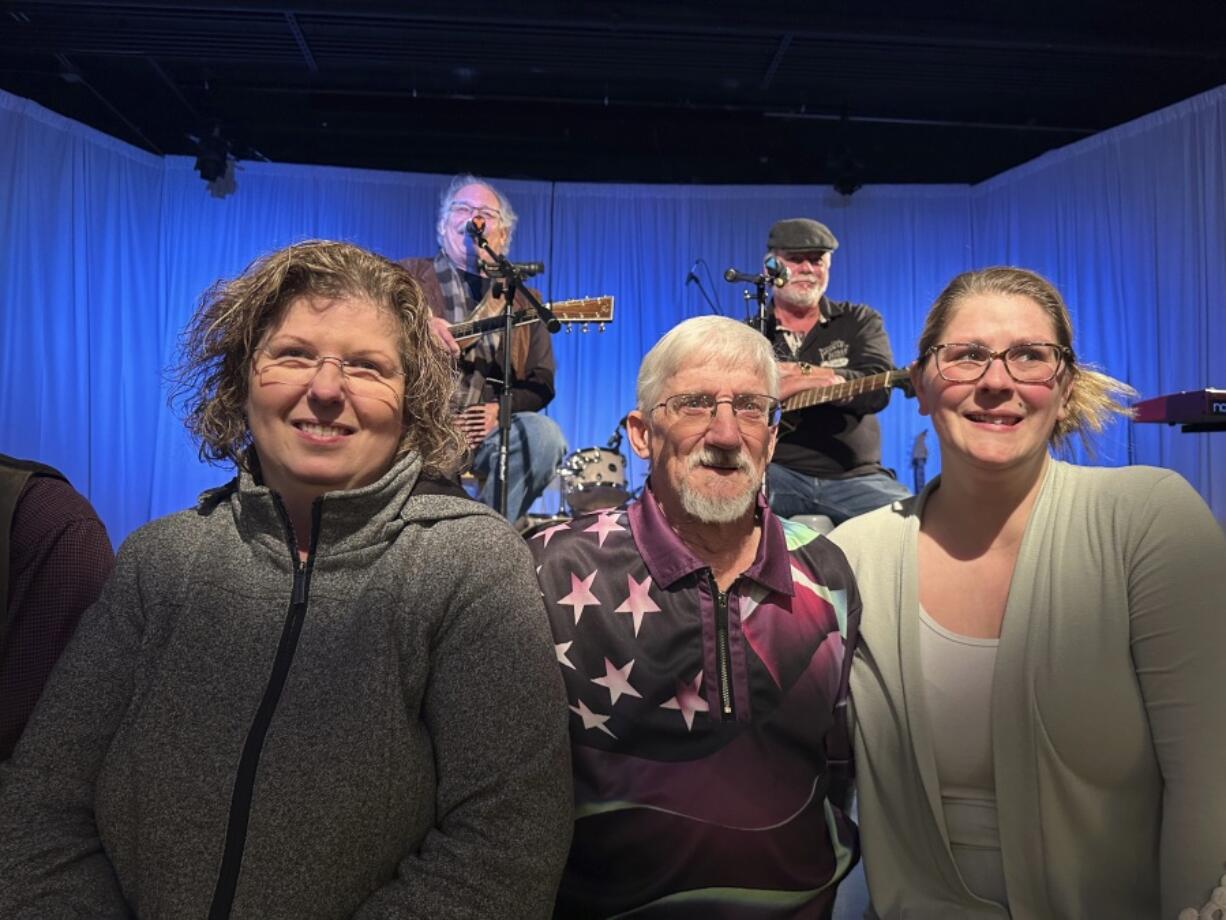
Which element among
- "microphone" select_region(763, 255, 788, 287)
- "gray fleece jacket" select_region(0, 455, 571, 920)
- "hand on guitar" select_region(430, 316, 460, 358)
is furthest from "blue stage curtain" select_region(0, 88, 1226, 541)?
"gray fleece jacket" select_region(0, 455, 571, 920)

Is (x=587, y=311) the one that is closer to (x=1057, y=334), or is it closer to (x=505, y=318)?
(x=505, y=318)

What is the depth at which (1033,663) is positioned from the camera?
1501 mm

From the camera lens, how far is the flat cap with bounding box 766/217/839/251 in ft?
13.0

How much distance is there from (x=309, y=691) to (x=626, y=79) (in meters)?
6.15

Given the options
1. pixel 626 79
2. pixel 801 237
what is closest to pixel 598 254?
pixel 626 79

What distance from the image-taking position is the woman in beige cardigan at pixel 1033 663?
142 cm

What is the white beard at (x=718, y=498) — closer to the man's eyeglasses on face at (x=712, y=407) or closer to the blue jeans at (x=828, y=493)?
the man's eyeglasses on face at (x=712, y=407)

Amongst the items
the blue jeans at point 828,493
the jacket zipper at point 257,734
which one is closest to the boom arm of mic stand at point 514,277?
the blue jeans at point 828,493

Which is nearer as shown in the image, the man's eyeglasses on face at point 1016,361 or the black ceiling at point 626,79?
the man's eyeglasses on face at point 1016,361

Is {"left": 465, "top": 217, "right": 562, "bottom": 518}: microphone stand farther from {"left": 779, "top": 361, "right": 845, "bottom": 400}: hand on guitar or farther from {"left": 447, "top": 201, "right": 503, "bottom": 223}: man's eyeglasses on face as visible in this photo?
{"left": 779, "top": 361, "right": 845, "bottom": 400}: hand on guitar

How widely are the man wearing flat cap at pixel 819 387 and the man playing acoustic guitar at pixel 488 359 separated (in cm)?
114

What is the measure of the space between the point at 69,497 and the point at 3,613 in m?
0.21

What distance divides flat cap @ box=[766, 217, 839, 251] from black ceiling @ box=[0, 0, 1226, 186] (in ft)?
7.45

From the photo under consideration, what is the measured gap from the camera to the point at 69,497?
4.87 ft
